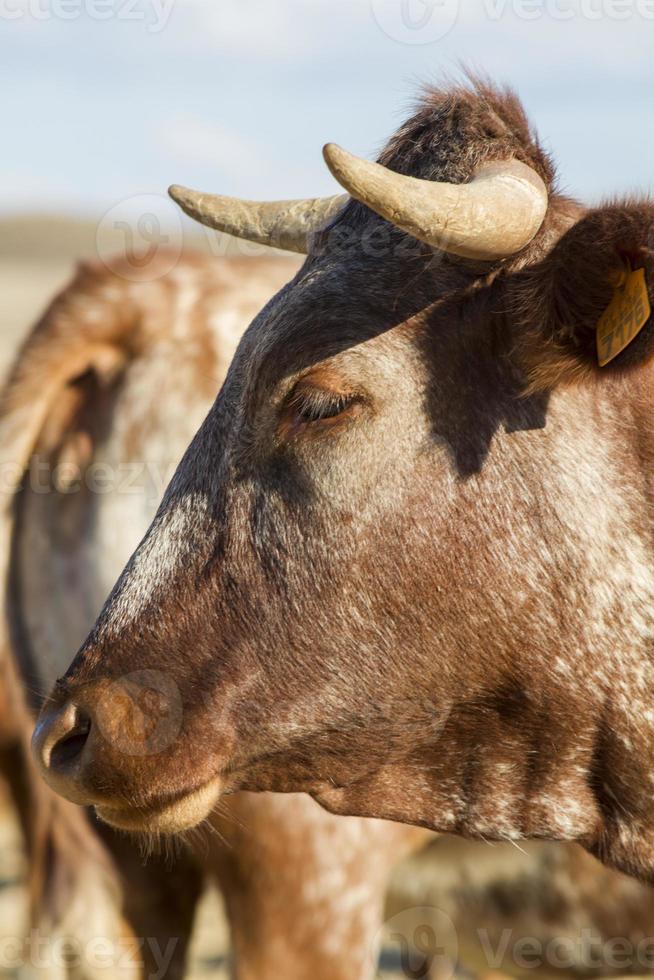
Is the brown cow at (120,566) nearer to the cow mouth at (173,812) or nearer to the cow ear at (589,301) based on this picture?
the cow mouth at (173,812)

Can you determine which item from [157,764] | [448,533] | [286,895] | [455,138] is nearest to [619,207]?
[455,138]

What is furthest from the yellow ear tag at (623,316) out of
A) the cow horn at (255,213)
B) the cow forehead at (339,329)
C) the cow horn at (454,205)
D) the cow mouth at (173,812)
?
the cow mouth at (173,812)

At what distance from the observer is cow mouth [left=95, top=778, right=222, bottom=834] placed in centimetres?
271

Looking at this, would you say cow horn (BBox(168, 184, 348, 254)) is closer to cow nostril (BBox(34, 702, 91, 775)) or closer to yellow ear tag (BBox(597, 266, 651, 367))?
yellow ear tag (BBox(597, 266, 651, 367))

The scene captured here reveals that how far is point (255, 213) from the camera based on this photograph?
348cm

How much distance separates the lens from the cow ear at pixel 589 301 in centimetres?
246

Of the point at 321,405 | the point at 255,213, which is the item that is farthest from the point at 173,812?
the point at 255,213

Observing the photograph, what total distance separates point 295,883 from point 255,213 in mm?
2215

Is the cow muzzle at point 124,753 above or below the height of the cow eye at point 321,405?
below

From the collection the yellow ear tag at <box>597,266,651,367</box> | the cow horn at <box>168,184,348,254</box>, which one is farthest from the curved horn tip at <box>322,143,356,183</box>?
the cow horn at <box>168,184,348,254</box>

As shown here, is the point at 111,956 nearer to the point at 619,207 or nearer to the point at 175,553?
the point at 175,553

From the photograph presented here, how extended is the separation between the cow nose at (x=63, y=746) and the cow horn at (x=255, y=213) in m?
1.38

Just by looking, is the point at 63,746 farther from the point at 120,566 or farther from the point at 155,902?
the point at 155,902

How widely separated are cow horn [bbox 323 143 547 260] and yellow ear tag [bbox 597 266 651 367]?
22 centimetres
